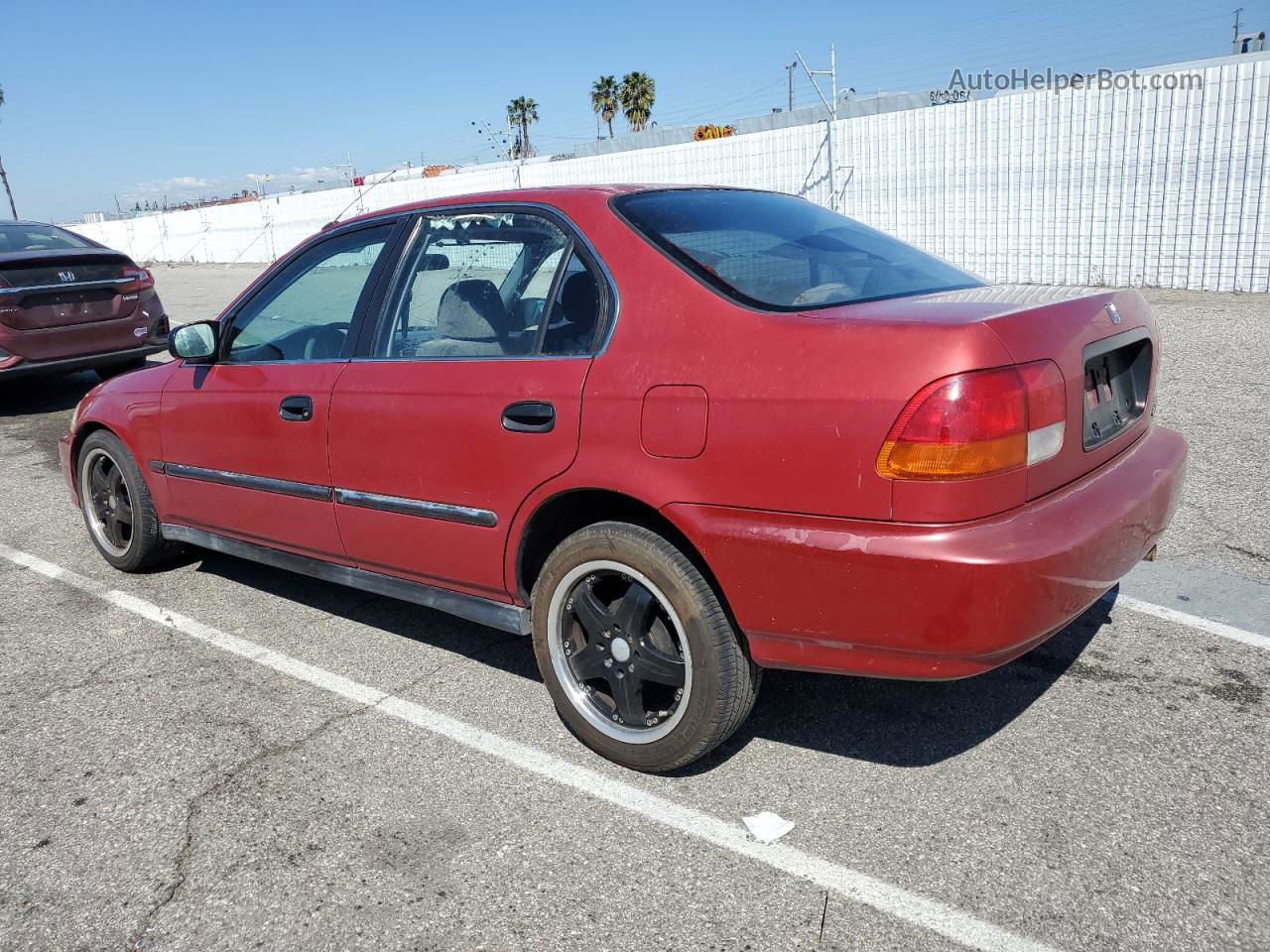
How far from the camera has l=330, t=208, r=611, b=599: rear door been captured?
9.96 feet

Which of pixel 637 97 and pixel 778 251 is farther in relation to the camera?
pixel 637 97

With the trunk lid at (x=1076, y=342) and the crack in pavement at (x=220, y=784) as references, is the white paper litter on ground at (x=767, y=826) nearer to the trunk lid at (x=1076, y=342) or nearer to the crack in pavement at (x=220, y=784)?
the trunk lid at (x=1076, y=342)

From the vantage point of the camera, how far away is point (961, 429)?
2338 mm

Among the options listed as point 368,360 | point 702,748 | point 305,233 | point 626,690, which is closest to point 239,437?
point 368,360

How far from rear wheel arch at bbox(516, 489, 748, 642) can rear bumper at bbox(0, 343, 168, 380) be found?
258 inches

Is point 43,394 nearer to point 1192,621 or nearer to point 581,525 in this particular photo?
point 581,525

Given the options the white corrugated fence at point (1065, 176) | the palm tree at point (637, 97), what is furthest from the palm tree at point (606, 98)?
the white corrugated fence at point (1065, 176)

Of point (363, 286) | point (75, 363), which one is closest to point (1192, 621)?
point (363, 286)

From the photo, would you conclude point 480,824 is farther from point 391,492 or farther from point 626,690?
point 391,492

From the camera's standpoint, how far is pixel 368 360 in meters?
3.58

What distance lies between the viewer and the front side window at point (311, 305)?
3.80 m

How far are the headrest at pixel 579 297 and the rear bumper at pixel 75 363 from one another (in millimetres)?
6607

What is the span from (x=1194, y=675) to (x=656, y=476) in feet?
6.58

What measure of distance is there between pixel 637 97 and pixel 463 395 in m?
61.7
